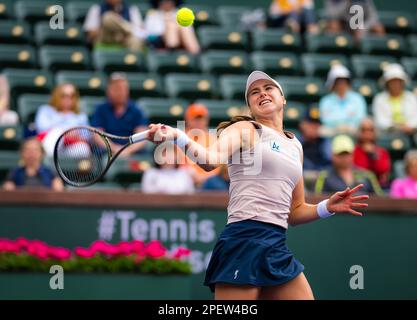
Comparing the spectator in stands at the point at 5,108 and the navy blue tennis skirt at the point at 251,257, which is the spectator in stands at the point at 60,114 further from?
the navy blue tennis skirt at the point at 251,257

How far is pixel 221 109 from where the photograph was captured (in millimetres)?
10445

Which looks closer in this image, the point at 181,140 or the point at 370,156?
the point at 181,140

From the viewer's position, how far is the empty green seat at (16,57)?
1098 cm

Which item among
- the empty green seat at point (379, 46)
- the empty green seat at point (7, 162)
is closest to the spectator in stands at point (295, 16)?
the empty green seat at point (379, 46)

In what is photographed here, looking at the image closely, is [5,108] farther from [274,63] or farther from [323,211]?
[323,211]

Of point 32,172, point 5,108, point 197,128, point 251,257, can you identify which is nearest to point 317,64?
point 197,128

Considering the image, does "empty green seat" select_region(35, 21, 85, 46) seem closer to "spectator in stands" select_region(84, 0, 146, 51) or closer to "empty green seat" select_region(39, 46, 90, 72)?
"spectator in stands" select_region(84, 0, 146, 51)

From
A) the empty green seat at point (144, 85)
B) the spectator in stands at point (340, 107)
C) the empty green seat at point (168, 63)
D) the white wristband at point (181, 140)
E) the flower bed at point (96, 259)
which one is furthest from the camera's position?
the empty green seat at point (168, 63)

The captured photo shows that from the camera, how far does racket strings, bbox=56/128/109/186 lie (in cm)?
552

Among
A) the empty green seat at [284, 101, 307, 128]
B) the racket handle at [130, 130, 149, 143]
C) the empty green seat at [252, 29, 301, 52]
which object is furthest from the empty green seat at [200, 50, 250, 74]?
the racket handle at [130, 130, 149, 143]

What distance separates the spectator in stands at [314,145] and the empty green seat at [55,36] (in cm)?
320

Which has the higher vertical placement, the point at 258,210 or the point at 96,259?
the point at 96,259

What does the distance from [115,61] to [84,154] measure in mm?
4018

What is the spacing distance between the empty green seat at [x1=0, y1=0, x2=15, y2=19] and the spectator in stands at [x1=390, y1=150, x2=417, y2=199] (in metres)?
5.46
